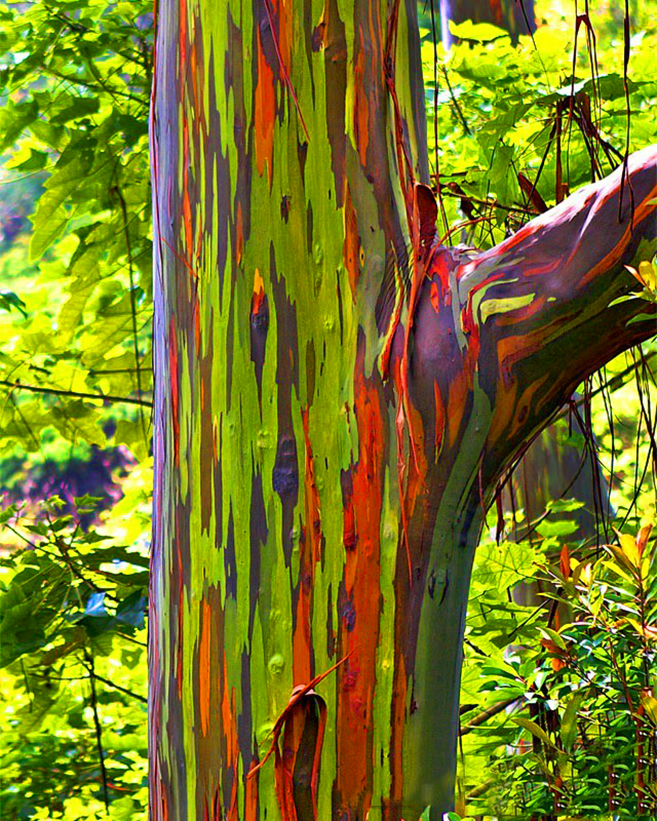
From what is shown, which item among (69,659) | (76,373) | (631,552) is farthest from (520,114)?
(69,659)

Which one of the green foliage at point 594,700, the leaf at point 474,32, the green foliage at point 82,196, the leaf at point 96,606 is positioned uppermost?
the leaf at point 474,32

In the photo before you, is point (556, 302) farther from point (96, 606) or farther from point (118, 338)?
point (118, 338)

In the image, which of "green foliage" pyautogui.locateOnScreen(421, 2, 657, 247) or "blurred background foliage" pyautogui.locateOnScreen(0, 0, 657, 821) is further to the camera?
"green foliage" pyautogui.locateOnScreen(421, 2, 657, 247)

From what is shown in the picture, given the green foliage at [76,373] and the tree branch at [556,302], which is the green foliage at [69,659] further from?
the tree branch at [556,302]

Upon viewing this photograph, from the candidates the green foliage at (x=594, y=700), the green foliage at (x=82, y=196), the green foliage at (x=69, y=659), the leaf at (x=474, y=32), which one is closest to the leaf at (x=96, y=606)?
the green foliage at (x=69, y=659)

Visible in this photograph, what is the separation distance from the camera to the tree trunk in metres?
1.07

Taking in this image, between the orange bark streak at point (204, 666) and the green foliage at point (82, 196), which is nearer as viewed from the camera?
the orange bark streak at point (204, 666)

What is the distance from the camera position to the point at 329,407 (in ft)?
3.71

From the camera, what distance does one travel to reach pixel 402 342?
1.11 metres

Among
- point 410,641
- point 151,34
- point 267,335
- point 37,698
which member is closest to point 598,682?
point 410,641

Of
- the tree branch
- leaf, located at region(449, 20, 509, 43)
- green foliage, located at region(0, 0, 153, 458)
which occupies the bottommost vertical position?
the tree branch

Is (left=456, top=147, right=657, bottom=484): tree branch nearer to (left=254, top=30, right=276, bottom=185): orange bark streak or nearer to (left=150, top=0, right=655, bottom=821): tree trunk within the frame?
(left=150, top=0, right=655, bottom=821): tree trunk

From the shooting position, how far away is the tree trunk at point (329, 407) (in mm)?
1072

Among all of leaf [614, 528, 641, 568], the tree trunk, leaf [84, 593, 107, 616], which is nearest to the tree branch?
the tree trunk
